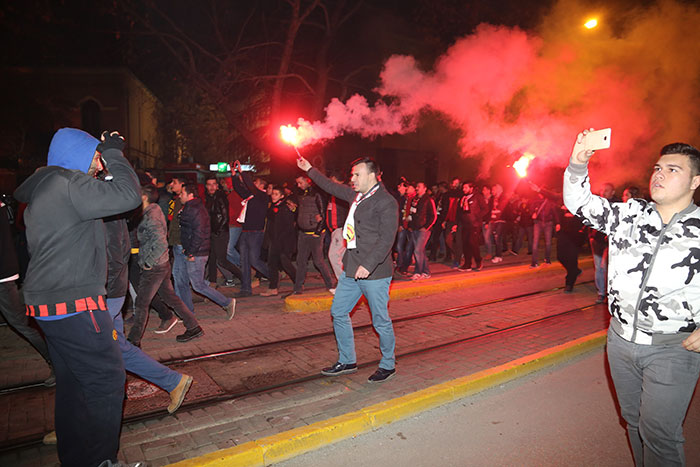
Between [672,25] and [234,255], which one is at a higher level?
[672,25]

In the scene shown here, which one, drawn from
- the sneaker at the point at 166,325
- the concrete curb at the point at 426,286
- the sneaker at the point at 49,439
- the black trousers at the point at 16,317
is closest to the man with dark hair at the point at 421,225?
the concrete curb at the point at 426,286

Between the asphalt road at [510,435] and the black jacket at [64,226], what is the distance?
6.62 feet

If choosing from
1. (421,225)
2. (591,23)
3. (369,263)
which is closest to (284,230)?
(421,225)

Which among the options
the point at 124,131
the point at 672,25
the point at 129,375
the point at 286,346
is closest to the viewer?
the point at 129,375

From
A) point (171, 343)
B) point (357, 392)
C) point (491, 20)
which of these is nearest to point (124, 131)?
point (491, 20)

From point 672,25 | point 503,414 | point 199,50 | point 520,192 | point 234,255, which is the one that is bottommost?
point 503,414

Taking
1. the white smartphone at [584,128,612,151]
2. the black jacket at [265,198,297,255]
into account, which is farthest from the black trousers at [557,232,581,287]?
the white smartphone at [584,128,612,151]

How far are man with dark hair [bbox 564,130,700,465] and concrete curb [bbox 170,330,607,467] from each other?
5.98ft

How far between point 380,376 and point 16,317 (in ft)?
12.7

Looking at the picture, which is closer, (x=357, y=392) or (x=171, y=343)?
(x=357, y=392)

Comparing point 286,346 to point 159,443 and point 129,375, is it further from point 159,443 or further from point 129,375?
point 159,443

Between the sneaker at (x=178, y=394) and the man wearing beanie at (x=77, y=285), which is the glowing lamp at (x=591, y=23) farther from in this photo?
the sneaker at (x=178, y=394)

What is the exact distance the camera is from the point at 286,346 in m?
5.89

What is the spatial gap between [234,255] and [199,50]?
9.68 metres
